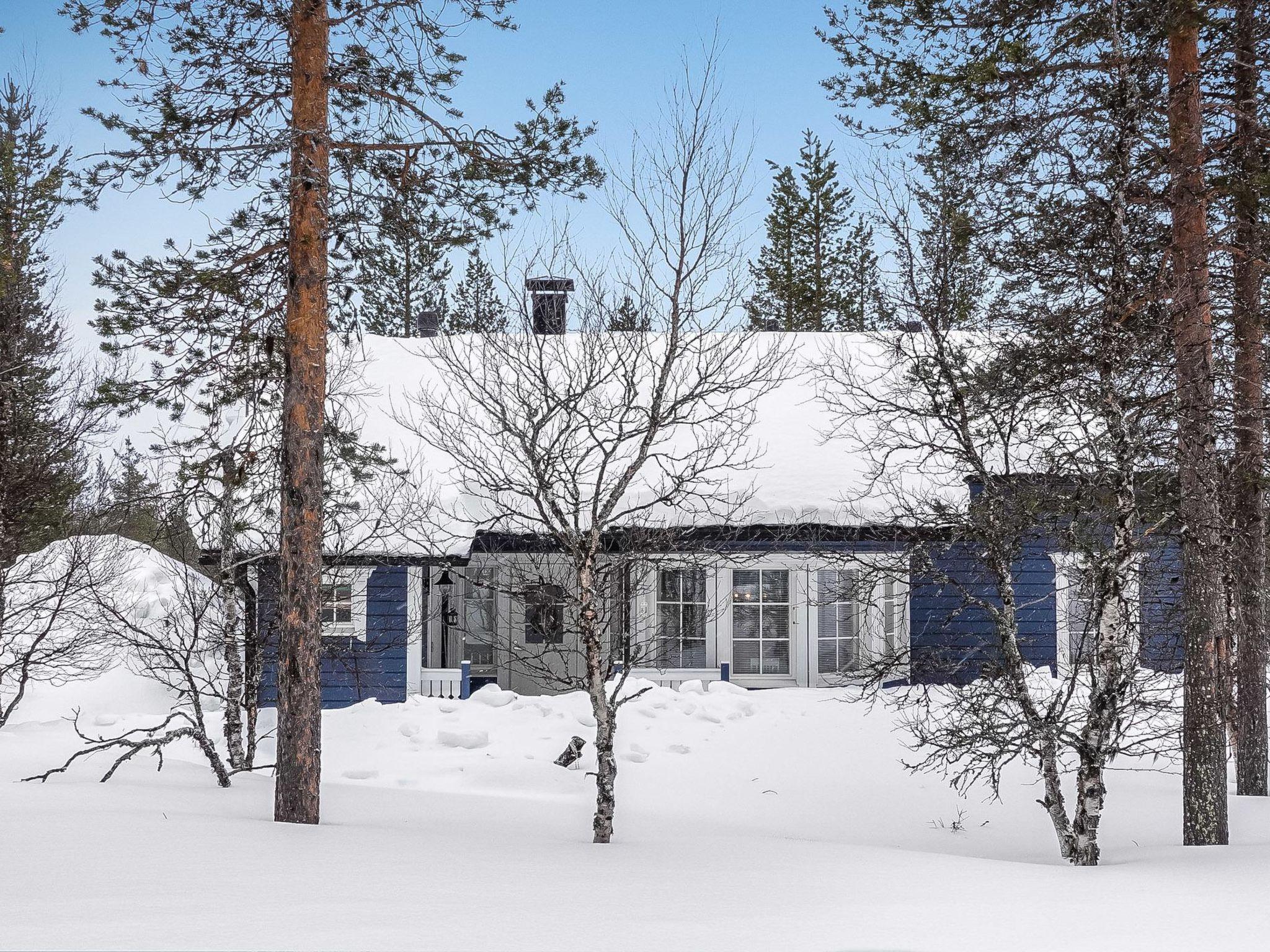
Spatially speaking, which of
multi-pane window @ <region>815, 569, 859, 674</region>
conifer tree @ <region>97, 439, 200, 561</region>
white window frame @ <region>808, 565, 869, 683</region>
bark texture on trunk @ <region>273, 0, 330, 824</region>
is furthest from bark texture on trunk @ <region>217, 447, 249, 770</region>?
multi-pane window @ <region>815, 569, 859, 674</region>

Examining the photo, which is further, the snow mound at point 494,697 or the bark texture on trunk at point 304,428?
the snow mound at point 494,697

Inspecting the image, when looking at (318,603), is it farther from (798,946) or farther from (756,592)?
(756,592)

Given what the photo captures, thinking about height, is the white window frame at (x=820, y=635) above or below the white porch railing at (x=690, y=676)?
above

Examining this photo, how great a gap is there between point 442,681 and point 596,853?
8297mm

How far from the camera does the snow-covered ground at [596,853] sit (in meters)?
4.75

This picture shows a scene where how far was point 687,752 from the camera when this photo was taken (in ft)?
40.2

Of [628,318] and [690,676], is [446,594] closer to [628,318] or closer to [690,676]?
[690,676]

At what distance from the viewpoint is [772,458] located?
1538 centimetres

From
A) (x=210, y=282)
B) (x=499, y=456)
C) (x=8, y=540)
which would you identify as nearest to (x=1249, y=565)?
(x=499, y=456)

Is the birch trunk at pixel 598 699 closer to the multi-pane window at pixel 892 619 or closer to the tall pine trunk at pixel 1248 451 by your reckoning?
the tall pine trunk at pixel 1248 451

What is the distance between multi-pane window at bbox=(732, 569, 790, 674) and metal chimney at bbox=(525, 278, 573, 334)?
7.36m

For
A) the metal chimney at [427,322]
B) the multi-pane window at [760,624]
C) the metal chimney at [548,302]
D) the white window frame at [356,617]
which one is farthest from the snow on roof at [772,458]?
the metal chimney at [548,302]

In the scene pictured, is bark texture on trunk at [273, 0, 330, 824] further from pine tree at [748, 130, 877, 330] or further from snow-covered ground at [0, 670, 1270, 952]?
pine tree at [748, 130, 877, 330]

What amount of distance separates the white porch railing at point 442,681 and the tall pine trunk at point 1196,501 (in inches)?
372
